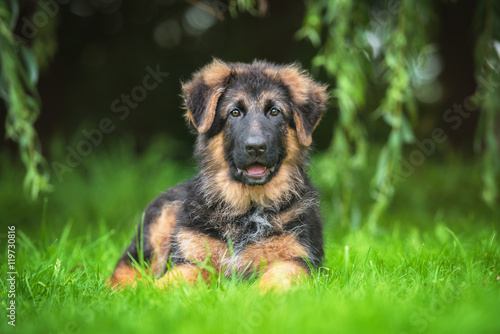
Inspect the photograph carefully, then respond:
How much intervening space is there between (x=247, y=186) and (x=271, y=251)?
0.52 metres

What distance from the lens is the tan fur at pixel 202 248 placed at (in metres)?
3.46

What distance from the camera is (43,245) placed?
4098mm

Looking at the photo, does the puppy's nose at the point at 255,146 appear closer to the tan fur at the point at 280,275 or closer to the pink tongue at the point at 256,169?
the pink tongue at the point at 256,169

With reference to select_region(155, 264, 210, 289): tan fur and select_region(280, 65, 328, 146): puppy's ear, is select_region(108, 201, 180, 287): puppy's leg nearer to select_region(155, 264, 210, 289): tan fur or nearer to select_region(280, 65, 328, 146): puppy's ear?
select_region(155, 264, 210, 289): tan fur

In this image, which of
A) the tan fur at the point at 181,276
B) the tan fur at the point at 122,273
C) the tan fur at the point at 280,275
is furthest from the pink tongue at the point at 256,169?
the tan fur at the point at 122,273

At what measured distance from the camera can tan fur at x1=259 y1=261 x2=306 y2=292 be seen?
3033 millimetres

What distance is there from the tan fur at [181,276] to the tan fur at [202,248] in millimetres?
62

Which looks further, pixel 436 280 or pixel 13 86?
pixel 13 86

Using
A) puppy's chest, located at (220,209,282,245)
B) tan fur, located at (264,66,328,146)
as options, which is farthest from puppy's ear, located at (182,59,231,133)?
puppy's chest, located at (220,209,282,245)

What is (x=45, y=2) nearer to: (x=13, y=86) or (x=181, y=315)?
(x=13, y=86)

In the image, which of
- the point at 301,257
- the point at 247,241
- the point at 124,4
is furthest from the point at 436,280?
the point at 124,4

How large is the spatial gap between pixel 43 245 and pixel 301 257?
6.65 feet

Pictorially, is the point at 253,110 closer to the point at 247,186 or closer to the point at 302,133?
the point at 302,133

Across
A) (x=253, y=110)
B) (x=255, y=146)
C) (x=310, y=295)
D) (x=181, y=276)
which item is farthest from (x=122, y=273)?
(x=310, y=295)
